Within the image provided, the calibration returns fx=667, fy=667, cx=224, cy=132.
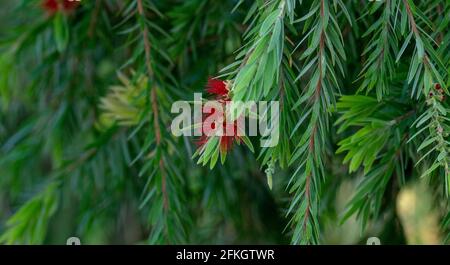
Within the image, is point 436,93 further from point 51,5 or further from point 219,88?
point 51,5

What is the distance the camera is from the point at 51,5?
1380 mm

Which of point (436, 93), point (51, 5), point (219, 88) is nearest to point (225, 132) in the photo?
point (219, 88)

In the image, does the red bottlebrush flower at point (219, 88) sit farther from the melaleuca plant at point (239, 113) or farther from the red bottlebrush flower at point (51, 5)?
the red bottlebrush flower at point (51, 5)

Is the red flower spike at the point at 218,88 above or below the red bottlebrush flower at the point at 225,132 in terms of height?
above

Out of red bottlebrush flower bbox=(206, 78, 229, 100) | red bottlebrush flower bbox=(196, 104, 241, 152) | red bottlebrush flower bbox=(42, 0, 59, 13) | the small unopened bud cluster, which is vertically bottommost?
red bottlebrush flower bbox=(196, 104, 241, 152)

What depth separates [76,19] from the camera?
149 centimetres

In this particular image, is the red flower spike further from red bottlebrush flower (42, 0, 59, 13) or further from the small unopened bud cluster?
red bottlebrush flower (42, 0, 59, 13)

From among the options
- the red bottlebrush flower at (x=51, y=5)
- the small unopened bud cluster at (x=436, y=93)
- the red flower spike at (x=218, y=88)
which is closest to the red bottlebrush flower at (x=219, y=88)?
the red flower spike at (x=218, y=88)

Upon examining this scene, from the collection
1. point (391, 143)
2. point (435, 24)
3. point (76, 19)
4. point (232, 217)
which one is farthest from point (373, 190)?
point (76, 19)

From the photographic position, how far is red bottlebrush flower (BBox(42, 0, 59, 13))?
4.51ft

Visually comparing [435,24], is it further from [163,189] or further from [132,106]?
[132,106]

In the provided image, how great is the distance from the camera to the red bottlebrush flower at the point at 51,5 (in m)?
1.38

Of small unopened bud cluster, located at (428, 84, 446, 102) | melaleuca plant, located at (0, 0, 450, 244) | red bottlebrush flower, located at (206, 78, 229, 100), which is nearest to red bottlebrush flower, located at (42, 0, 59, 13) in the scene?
melaleuca plant, located at (0, 0, 450, 244)

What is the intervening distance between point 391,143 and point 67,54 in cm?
80
